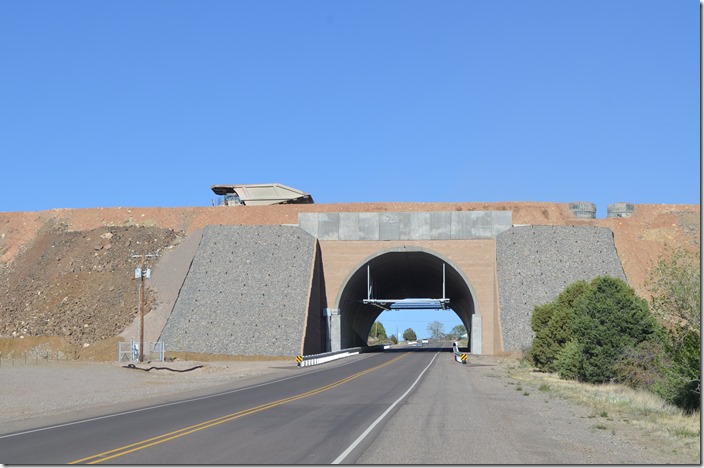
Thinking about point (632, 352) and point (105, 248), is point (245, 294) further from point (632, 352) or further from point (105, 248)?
point (632, 352)

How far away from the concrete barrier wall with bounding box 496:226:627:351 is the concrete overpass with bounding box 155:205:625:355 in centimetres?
8

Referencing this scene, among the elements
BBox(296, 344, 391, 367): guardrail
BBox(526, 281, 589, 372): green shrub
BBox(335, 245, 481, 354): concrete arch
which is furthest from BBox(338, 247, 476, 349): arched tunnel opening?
BBox(526, 281, 589, 372): green shrub

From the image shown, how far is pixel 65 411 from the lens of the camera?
23.3 m

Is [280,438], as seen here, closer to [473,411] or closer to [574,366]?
[473,411]

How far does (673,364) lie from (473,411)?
6.16m

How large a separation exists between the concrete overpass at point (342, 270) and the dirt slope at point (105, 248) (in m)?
5.10

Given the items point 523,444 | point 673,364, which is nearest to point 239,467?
point 523,444

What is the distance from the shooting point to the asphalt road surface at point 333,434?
1296cm

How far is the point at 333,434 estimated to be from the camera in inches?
622

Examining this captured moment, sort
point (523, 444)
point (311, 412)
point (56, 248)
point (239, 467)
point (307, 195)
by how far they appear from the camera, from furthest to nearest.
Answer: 1. point (307, 195)
2. point (56, 248)
3. point (311, 412)
4. point (523, 444)
5. point (239, 467)

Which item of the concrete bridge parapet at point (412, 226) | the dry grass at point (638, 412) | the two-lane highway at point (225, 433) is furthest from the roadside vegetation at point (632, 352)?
the concrete bridge parapet at point (412, 226)

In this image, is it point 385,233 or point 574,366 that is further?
point 385,233

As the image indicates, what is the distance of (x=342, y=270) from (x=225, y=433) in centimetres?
4934

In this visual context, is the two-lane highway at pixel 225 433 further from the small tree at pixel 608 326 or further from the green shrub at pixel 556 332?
the green shrub at pixel 556 332
